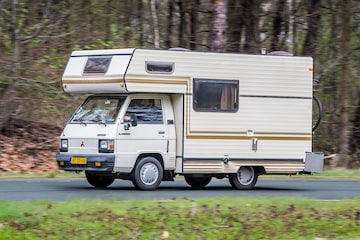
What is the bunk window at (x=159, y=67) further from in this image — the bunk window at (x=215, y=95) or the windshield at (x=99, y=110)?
the windshield at (x=99, y=110)

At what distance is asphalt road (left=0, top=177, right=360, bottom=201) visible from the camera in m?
16.7

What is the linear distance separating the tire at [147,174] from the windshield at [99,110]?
1.11 m

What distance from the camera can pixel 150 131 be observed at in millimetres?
18484

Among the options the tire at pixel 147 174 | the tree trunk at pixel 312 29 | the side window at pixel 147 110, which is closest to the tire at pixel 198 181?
the tire at pixel 147 174

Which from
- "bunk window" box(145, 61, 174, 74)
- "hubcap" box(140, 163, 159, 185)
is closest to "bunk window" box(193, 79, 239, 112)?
"bunk window" box(145, 61, 174, 74)

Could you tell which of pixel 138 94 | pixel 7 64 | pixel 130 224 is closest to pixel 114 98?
pixel 138 94

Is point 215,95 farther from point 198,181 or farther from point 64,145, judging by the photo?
point 64,145

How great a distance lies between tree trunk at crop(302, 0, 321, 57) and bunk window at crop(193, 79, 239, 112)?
38.3 ft

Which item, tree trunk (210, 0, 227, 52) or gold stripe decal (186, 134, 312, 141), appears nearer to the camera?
gold stripe decal (186, 134, 312, 141)

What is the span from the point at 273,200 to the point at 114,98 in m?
4.81

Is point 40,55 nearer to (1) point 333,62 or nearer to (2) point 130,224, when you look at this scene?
(1) point 333,62

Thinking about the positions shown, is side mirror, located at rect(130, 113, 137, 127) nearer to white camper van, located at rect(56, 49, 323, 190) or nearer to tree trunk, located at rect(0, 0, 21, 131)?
white camper van, located at rect(56, 49, 323, 190)

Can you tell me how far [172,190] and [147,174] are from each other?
81 cm

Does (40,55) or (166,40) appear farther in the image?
(166,40)
